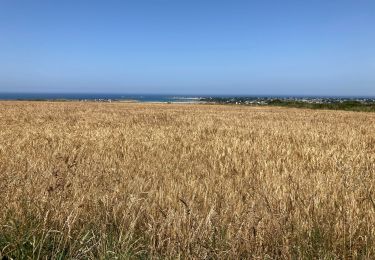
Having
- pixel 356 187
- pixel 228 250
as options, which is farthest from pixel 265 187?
pixel 228 250

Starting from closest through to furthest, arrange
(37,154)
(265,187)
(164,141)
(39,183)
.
→ 1. (39,183)
2. (265,187)
3. (37,154)
4. (164,141)

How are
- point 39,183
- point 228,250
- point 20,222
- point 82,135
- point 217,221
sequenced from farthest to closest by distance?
Answer: 1. point 82,135
2. point 39,183
3. point 217,221
4. point 20,222
5. point 228,250

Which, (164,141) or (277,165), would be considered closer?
(277,165)

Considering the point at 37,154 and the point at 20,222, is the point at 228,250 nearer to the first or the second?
the point at 20,222

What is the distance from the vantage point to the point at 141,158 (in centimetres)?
630

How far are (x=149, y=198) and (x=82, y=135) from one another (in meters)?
5.99

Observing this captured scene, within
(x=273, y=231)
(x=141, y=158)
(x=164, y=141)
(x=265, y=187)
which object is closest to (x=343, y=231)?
(x=273, y=231)

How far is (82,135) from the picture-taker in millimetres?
9352

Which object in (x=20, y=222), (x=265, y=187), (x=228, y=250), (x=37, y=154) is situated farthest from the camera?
(x=37, y=154)

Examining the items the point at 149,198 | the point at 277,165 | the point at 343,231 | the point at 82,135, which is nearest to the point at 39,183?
the point at 149,198

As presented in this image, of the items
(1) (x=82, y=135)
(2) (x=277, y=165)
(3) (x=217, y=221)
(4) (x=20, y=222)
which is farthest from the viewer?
(1) (x=82, y=135)

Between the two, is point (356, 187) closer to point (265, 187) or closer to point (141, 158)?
point (265, 187)

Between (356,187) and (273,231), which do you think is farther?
(356,187)

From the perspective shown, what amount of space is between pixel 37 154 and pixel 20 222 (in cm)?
358
